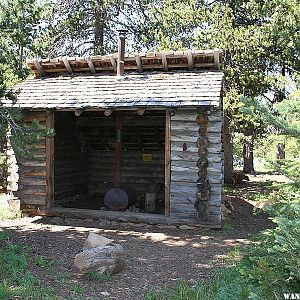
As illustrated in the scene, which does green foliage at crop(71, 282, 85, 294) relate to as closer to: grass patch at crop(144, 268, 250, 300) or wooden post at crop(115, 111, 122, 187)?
grass patch at crop(144, 268, 250, 300)

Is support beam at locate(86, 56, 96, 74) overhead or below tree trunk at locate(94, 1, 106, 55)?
below

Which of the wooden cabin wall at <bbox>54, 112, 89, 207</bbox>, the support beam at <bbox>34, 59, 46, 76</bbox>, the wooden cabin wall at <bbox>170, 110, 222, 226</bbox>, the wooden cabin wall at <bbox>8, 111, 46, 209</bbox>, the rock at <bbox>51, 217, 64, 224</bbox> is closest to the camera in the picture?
the wooden cabin wall at <bbox>170, 110, 222, 226</bbox>

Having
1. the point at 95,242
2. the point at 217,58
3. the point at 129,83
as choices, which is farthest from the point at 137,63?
the point at 95,242

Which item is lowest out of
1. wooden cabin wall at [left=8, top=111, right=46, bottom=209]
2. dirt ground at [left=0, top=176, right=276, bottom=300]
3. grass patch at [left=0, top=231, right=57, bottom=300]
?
dirt ground at [left=0, top=176, right=276, bottom=300]

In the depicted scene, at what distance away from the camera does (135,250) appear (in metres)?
7.59

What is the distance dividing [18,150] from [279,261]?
529 centimetres

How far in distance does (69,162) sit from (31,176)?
3118 mm

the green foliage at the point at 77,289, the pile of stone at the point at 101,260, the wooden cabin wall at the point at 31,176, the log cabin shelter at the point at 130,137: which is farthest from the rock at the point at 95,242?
the wooden cabin wall at the point at 31,176

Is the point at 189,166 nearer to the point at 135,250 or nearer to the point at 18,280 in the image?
the point at 135,250

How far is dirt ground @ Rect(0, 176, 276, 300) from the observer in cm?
556

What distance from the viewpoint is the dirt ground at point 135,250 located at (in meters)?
5.56

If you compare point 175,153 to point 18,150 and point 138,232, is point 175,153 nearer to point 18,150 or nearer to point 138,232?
point 138,232

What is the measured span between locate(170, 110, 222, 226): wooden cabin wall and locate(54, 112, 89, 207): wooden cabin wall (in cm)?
472

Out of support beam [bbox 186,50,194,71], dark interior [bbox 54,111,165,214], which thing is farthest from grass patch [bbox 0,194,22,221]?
support beam [bbox 186,50,194,71]
